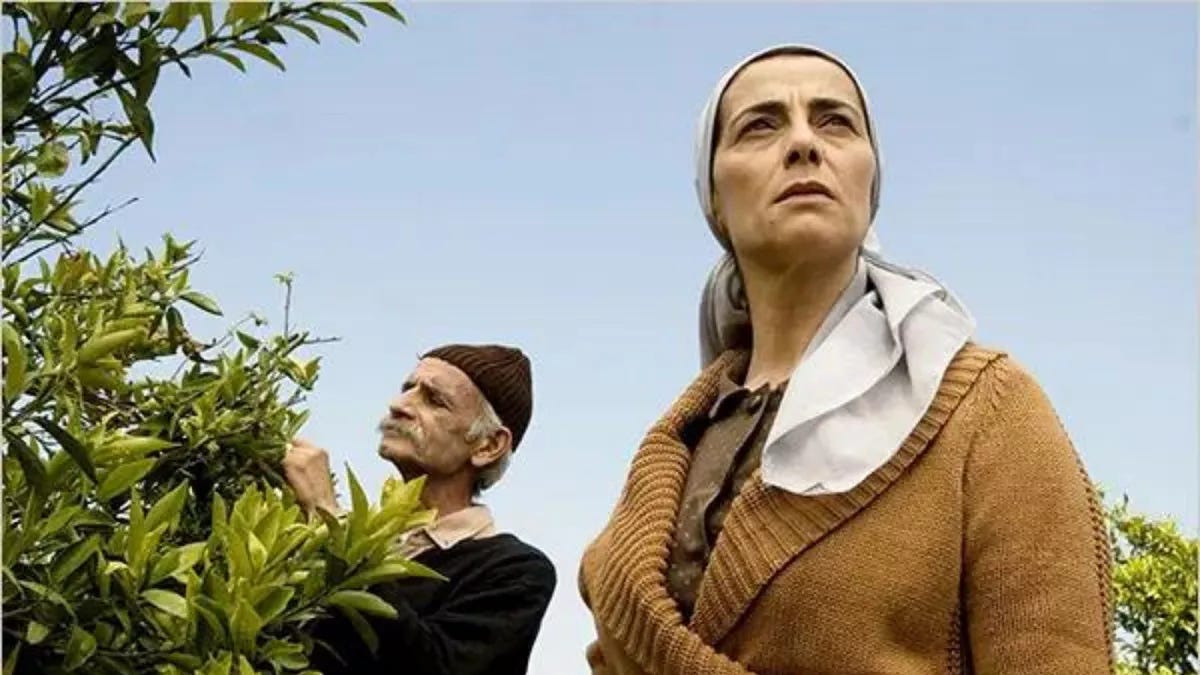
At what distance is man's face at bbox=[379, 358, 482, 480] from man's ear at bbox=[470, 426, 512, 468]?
0.06 feet

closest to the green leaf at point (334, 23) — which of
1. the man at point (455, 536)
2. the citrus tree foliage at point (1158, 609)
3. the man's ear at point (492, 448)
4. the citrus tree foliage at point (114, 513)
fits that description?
the citrus tree foliage at point (114, 513)

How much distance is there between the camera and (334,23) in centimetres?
205

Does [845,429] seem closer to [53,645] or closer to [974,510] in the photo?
[974,510]

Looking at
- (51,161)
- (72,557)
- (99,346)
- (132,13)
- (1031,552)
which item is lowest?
(72,557)

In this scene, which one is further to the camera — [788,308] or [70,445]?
[788,308]

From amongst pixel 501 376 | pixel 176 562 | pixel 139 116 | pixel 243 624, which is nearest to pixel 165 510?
pixel 176 562

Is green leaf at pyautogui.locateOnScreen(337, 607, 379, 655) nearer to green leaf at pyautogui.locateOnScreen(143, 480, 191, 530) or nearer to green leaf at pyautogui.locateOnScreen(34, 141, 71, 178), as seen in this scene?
green leaf at pyautogui.locateOnScreen(143, 480, 191, 530)

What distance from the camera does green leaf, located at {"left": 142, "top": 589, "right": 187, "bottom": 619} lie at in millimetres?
1915

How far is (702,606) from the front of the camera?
73.5 inches

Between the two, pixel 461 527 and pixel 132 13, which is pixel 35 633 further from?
pixel 461 527

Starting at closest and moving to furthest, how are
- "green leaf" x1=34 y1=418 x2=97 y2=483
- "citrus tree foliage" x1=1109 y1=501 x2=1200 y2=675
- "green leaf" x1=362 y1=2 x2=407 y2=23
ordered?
"green leaf" x1=34 y1=418 x2=97 y2=483 < "green leaf" x1=362 y1=2 x2=407 y2=23 < "citrus tree foliage" x1=1109 y1=501 x2=1200 y2=675

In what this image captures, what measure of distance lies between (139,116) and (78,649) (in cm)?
58

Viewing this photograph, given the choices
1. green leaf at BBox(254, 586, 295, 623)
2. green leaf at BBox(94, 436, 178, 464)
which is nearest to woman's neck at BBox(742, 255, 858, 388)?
green leaf at BBox(254, 586, 295, 623)

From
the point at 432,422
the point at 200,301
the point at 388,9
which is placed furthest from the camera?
the point at 432,422
